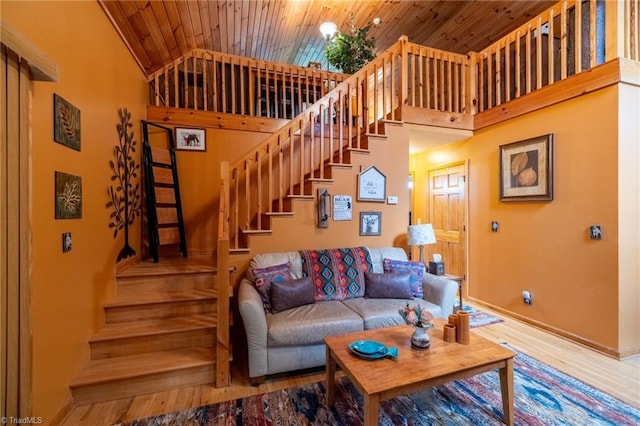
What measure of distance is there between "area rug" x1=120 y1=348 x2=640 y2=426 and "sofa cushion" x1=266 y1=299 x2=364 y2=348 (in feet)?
1.15

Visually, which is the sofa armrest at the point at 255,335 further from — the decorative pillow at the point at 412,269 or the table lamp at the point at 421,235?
the table lamp at the point at 421,235

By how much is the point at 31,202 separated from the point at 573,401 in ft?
11.7

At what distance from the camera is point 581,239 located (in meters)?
2.82

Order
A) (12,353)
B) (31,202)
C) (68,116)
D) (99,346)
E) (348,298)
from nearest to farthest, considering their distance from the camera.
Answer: (12,353) < (31,202) < (68,116) < (99,346) < (348,298)

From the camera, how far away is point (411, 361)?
1665mm

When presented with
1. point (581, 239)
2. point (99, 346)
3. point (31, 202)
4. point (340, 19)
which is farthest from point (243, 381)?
point (340, 19)

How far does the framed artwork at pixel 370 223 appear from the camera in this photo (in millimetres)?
3443

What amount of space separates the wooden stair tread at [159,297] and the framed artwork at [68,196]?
85 cm

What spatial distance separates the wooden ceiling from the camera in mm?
3135

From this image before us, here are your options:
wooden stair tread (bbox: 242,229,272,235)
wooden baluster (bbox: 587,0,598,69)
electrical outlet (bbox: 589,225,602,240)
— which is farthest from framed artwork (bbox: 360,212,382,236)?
wooden baluster (bbox: 587,0,598,69)

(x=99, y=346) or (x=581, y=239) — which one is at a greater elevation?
(x=581, y=239)

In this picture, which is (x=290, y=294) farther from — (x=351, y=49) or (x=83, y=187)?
(x=351, y=49)

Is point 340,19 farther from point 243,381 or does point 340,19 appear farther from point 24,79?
point 243,381

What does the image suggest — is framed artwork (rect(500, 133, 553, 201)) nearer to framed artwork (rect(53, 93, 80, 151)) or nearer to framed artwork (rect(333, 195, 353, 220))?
framed artwork (rect(333, 195, 353, 220))
